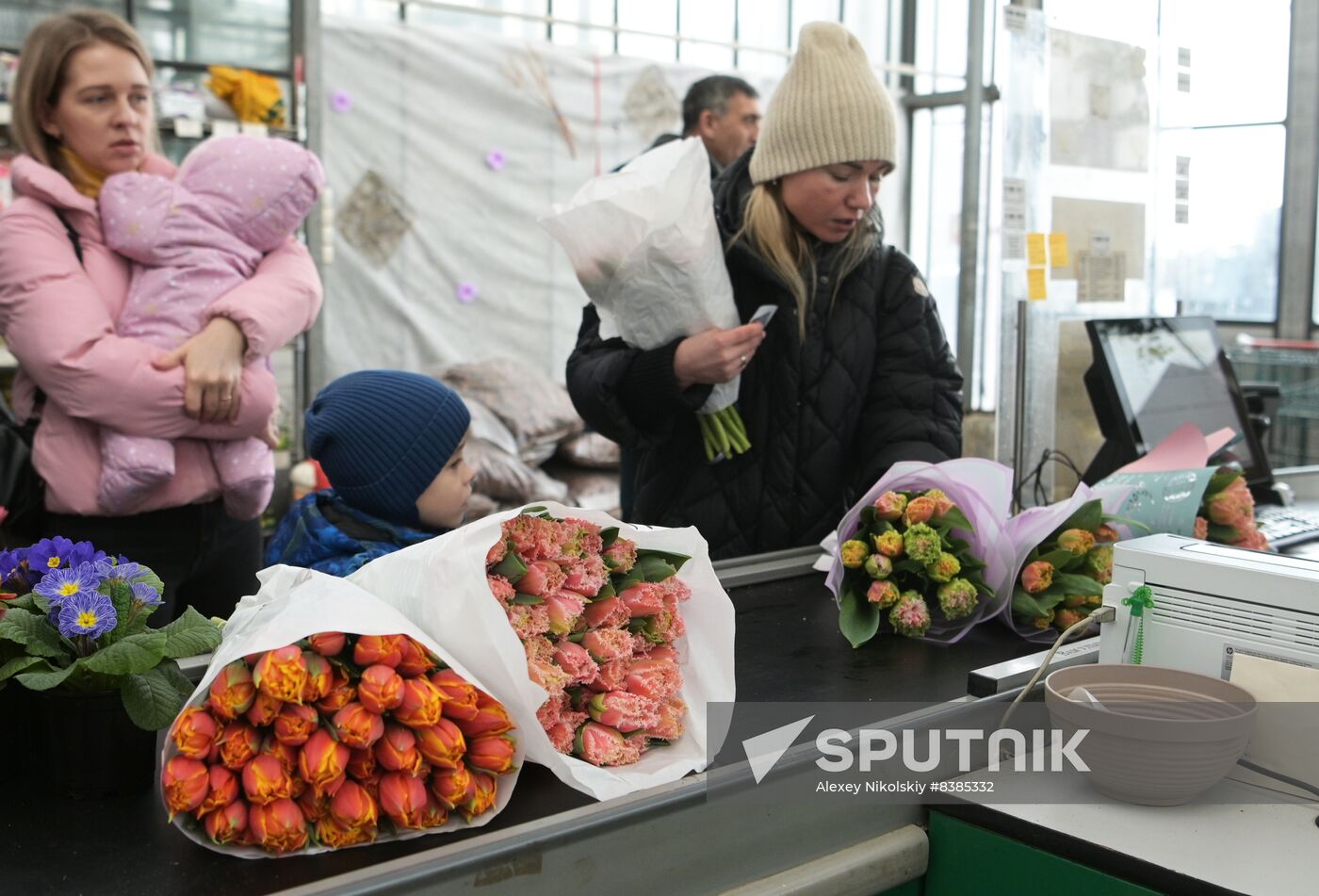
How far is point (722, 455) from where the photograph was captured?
2.06m

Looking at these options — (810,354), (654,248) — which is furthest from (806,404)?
(654,248)

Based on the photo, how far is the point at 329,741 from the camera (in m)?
0.88

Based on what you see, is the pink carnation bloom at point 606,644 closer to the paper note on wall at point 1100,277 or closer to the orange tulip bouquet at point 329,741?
the orange tulip bouquet at point 329,741

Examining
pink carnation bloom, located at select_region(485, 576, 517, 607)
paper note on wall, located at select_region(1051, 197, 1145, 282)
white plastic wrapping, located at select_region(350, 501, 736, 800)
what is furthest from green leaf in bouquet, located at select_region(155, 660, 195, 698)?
paper note on wall, located at select_region(1051, 197, 1145, 282)

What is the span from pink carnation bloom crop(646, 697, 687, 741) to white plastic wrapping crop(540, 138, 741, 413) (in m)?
0.92

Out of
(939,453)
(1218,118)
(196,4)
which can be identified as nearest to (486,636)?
(939,453)

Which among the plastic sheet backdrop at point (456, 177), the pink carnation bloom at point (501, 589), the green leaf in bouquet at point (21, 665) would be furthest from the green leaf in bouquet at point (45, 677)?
the plastic sheet backdrop at point (456, 177)

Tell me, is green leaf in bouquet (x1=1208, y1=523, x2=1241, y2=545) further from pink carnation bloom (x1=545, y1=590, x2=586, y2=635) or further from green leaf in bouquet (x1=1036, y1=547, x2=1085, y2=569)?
pink carnation bloom (x1=545, y1=590, x2=586, y2=635)

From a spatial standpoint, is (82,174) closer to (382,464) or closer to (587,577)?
(382,464)

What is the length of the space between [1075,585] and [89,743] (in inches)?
44.7

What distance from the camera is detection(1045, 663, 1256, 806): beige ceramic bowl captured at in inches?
44.3

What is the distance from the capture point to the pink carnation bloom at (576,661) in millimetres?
1029

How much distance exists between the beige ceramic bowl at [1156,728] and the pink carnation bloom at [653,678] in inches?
15.0

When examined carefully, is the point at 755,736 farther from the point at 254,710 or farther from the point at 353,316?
the point at 353,316
